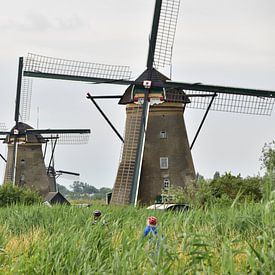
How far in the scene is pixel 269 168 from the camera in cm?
579

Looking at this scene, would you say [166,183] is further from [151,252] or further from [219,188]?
[151,252]

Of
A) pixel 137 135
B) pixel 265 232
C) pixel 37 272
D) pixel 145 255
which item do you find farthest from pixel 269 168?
pixel 137 135

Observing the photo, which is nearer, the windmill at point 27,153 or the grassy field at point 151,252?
the grassy field at point 151,252

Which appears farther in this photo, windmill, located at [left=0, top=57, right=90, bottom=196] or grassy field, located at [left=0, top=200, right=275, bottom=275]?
windmill, located at [left=0, top=57, right=90, bottom=196]

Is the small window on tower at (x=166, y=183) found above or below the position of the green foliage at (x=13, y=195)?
above

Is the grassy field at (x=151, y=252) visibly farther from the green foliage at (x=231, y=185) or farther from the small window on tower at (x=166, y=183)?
the small window on tower at (x=166, y=183)

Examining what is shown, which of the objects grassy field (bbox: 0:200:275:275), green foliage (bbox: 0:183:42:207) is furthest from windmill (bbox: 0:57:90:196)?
grassy field (bbox: 0:200:275:275)

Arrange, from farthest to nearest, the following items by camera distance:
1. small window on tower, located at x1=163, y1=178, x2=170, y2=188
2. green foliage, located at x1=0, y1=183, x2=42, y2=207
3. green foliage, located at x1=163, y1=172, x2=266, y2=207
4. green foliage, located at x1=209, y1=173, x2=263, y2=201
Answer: green foliage, located at x1=0, y1=183, x2=42, y2=207 < small window on tower, located at x1=163, y1=178, x2=170, y2=188 < green foliage, located at x1=209, y1=173, x2=263, y2=201 < green foliage, located at x1=163, y1=172, x2=266, y2=207

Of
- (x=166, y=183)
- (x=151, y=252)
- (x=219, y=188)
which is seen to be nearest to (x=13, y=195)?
(x=166, y=183)

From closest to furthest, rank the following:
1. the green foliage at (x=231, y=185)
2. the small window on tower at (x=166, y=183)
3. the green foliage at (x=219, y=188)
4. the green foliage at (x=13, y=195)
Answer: the green foliage at (x=219, y=188) → the green foliage at (x=231, y=185) → the small window on tower at (x=166, y=183) → the green foliage at (x=13, y=195)

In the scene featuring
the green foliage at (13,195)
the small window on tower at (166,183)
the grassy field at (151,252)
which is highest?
the small window on tower at (166,183)

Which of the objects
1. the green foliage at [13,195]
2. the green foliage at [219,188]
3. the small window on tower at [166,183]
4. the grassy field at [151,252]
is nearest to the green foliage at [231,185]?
the green foliage at [219,188]

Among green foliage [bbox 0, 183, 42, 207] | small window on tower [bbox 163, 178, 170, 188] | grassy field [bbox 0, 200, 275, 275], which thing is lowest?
grassy field [bbox 0, 200, 275, 275]

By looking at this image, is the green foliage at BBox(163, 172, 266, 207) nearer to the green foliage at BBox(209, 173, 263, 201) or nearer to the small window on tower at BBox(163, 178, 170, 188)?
the green foliage at BBox(209, 173, 263, 201)
